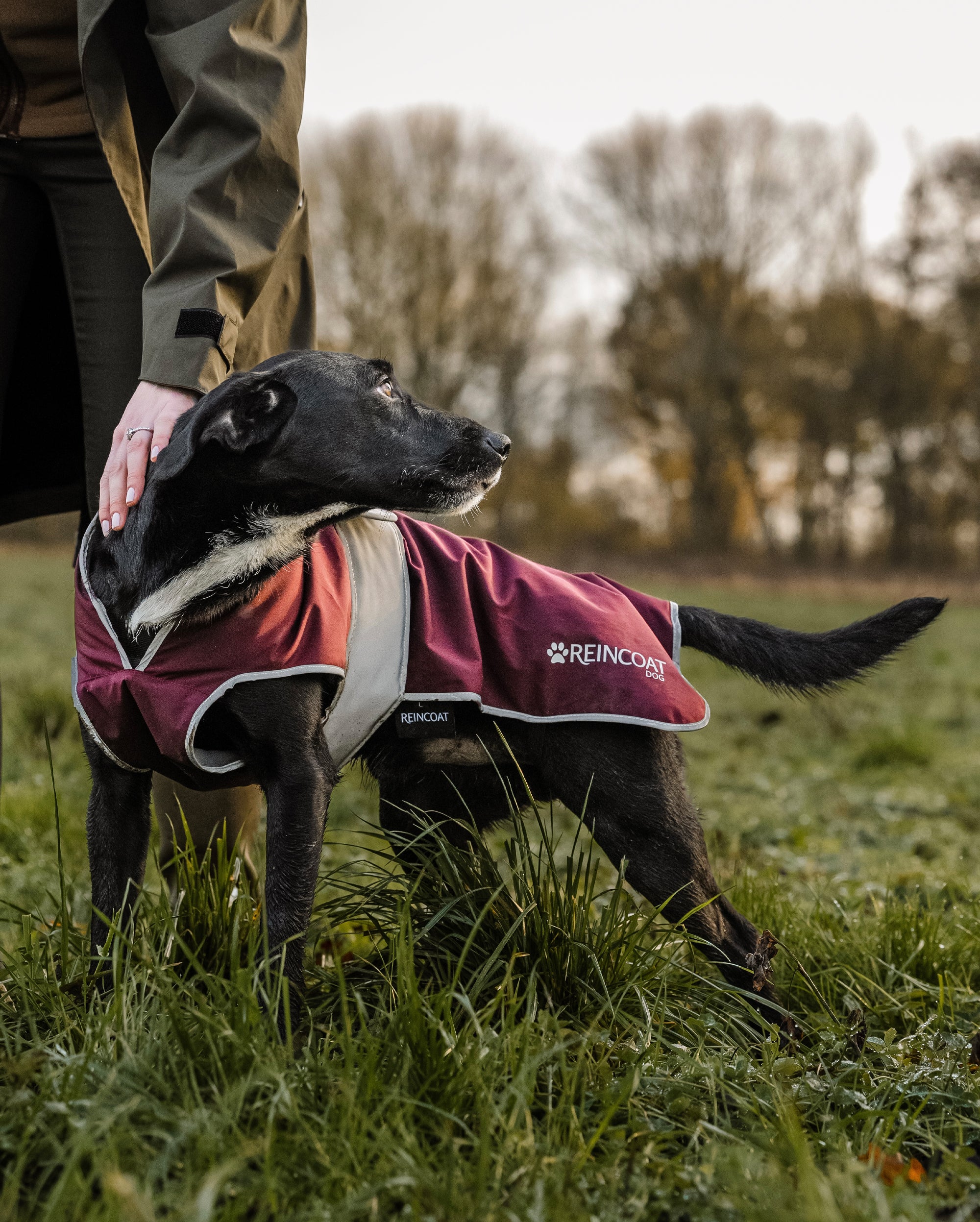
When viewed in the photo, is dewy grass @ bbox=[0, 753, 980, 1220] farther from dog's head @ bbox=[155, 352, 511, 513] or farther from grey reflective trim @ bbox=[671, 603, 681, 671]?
dog's head @ bbox=[155, 352, 511, 513]

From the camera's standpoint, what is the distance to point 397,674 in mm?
2365

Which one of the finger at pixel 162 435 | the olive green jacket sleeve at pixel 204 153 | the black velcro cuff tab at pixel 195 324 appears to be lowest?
the finger at pixel 162 435

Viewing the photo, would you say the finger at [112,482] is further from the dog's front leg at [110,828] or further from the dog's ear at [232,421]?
the dog's front leg at [110,828]

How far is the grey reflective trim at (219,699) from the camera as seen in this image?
7.04 feet

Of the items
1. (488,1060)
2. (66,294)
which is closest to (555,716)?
(488,1060)

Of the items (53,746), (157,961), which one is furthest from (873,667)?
(53,746)

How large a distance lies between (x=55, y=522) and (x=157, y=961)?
24933mm

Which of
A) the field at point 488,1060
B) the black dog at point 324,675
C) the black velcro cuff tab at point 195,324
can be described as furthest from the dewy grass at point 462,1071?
the black velcro cuff tab at point 195,324

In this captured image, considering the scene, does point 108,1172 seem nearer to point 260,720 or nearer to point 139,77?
point 260,720

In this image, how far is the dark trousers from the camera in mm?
2578

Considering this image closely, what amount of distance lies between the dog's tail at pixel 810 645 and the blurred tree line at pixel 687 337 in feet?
75.2

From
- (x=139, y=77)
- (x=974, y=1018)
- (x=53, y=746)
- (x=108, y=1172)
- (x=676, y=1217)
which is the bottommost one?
(x=53, y=746)

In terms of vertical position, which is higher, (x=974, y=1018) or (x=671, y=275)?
(x=671, y=275)

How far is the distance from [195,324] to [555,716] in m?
1.20
